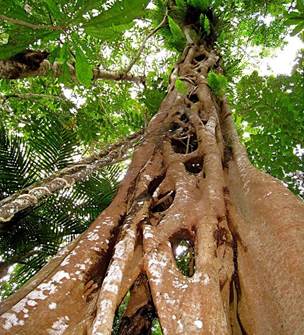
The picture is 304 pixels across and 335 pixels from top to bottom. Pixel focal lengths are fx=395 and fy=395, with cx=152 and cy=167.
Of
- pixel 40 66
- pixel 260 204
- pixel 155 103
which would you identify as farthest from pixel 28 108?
pixel 260 204

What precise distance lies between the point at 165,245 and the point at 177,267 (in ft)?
0.43

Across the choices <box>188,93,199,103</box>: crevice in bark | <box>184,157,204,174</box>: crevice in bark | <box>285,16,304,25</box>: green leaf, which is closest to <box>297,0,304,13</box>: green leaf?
<box>285,16,304,25</box>: green leaf

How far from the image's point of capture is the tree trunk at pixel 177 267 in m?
1.42

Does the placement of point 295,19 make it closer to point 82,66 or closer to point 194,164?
point 194,164

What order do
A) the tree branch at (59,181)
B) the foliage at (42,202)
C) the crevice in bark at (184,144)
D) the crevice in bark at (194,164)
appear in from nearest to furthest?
1. the tree branch at (59,181)
2. the crevice in bark at (194,164)
3. the crevice in bark at (184,144)
4. the foliage at (42,202)

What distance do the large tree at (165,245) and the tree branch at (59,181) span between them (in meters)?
0.01

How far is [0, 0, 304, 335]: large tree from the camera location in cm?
144

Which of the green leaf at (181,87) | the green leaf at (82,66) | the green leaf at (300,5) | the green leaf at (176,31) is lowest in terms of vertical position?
the green leaf at (82,66)

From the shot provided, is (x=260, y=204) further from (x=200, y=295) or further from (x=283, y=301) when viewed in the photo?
(x=200, y=295)

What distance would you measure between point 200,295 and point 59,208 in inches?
93.5

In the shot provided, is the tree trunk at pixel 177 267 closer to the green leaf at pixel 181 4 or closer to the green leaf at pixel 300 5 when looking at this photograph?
the green leaf at pixel 300 5

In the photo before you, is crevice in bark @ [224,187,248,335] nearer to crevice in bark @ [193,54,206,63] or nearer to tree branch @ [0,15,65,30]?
tree branch @ [0,15,65,30]

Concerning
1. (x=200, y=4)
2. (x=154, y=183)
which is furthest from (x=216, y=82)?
(x=200, y=4)

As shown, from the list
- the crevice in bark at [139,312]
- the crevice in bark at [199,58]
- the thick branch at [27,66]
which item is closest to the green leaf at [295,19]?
the crevice in bark at [199,58]
